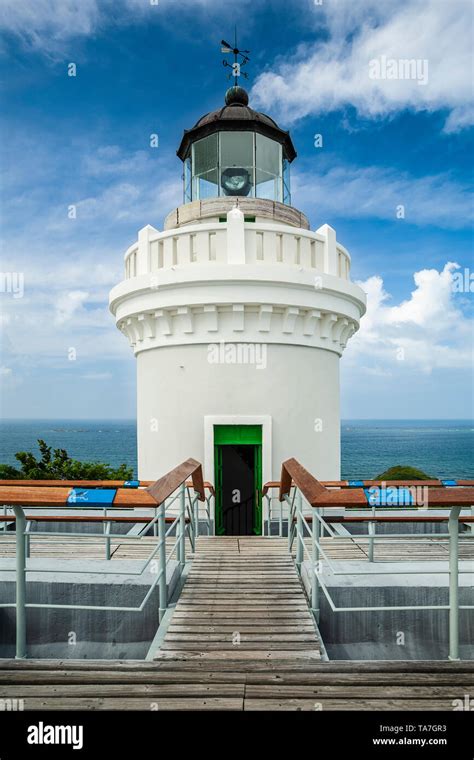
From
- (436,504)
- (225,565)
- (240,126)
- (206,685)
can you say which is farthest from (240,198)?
(206,685)

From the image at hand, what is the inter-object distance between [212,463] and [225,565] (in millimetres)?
2485

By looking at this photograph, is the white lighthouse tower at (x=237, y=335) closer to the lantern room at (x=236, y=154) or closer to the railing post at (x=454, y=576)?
the lantern room at (x=236, y=154)

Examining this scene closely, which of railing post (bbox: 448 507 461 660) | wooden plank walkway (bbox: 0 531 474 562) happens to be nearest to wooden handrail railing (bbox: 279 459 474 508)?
railing post (bbox: 448 507 461 660)

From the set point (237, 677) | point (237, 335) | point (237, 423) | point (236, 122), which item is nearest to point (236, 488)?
point (237, 423)

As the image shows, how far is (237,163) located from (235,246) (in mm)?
2780

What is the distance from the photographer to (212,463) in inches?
314

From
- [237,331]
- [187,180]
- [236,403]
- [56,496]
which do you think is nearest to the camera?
[56,496]

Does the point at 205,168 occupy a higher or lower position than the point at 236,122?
lower

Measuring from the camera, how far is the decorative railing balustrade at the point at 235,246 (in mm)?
7816

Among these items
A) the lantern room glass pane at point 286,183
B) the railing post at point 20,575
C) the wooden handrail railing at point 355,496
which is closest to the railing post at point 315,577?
the wooden handrail railing at point 355,496

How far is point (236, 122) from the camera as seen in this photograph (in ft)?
30.8

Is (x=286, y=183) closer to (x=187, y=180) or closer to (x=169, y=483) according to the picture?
(x=187, y=180)

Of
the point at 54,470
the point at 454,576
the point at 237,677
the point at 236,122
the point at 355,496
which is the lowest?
the point at 54,470
